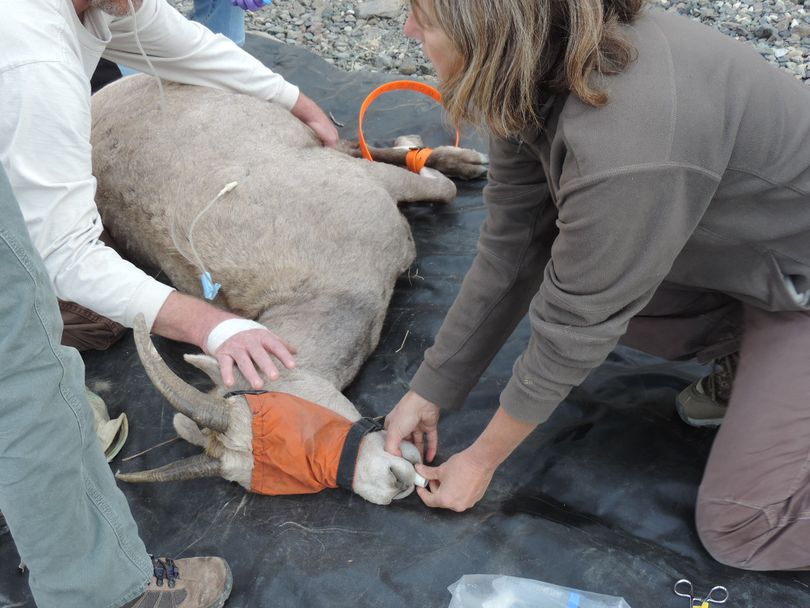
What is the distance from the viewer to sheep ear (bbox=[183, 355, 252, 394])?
3354 millimetres

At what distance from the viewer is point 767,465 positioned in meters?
2.75

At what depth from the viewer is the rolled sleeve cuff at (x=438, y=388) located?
3.12 meters

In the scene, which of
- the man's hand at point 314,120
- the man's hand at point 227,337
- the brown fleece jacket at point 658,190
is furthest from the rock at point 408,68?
the brown fleece jacket at point 658,190

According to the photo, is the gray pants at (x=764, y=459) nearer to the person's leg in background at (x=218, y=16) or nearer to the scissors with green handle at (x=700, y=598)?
the scissors with green handle at (x=700, y=598)

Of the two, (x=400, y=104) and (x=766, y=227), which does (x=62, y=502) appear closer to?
(x=766, y=227)

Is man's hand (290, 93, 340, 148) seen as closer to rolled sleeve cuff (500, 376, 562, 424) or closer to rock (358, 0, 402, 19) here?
rolled sleeve cuff (500, 376, 562, 424)

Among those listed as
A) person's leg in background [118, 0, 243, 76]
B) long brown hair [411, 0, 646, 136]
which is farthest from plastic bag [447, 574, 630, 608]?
person's leg in background [118, 0, 243, 76]

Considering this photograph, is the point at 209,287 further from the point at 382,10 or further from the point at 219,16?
the point at 382,10

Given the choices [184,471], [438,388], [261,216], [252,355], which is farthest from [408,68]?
[184,471]

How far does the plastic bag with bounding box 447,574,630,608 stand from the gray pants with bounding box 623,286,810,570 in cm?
50

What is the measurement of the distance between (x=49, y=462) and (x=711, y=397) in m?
2.59

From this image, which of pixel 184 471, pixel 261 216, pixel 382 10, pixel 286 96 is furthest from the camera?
pixel 382 10

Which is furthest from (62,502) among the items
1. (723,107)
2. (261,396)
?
(723,107)

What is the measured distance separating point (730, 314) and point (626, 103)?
1.54 metres
